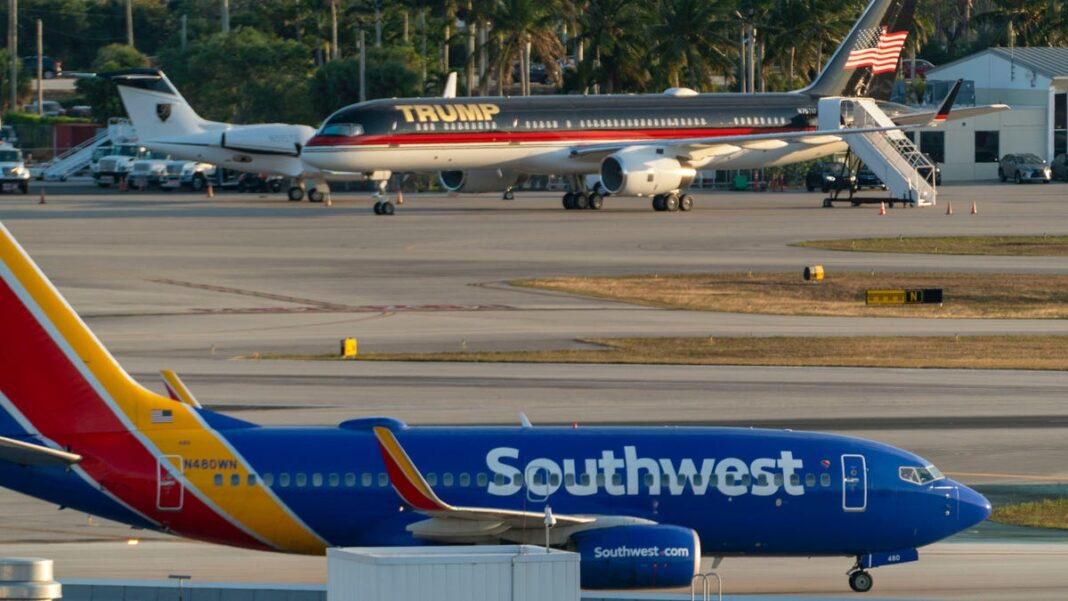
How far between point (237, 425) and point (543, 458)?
14.7 feet

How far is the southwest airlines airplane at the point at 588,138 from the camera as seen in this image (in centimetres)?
8494

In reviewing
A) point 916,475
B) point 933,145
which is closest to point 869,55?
point 933,145

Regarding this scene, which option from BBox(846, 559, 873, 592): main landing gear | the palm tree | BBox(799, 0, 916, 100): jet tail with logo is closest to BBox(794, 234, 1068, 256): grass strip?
BBox(799, 0, 916, 100): jet tail with logo

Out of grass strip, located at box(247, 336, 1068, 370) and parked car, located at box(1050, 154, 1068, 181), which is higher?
parked car, located at box(1050, 154, 1068, 181)

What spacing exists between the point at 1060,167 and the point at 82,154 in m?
76.2

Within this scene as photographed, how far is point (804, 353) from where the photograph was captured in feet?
166

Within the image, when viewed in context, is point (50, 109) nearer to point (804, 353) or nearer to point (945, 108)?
point (945, 108)

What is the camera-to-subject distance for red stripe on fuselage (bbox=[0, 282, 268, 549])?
2409 centimetres

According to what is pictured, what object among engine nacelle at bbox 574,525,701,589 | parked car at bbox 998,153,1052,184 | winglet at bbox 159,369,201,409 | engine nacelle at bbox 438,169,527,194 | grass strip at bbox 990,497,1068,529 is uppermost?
parked car at bbox 998,153,1052,184

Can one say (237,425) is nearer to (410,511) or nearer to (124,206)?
(410,511)

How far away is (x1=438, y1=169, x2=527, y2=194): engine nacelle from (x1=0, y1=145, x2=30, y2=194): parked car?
35475 millimetres

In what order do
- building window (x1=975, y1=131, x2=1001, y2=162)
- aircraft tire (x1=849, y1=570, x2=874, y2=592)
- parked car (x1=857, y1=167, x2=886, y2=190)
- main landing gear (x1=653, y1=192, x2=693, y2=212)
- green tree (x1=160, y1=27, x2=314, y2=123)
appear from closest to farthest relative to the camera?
aircraft tire (x1=849, y1=570, x2=874, y2=592), main landing gear (x1=653, y1=192, x2=693, y2=212), parked car (x1=857, y1=167, x2=886, y2=190), building window (x1=975, y1=131, x2=1001, y2=162), green tree (x1=160, y1=27, x2=314, y2=123)

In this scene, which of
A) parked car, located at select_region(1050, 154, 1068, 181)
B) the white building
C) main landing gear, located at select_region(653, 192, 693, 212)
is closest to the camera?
main landing gear, located at select_region(653, 192, 693, 212)

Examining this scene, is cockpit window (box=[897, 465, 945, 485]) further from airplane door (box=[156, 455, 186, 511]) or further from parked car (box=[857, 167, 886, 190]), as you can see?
parked car (box=[857, 167, 886, 190])
